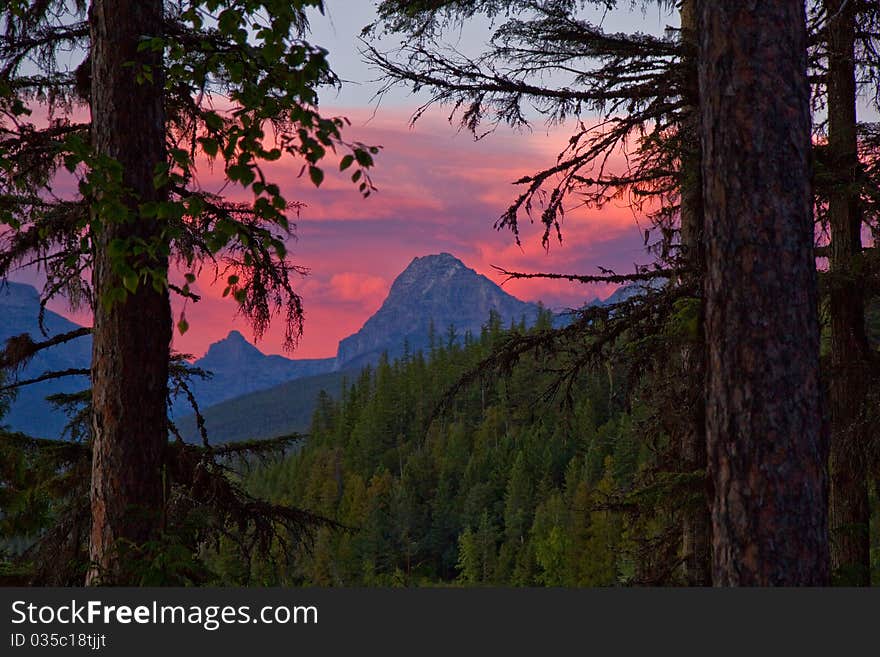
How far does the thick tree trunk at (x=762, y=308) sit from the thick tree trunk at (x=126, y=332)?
3.98 m

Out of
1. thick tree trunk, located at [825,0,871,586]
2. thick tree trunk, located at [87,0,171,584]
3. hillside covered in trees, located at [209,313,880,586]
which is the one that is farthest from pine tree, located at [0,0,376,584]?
hillside covered in trees, located at [209,313,880,586]

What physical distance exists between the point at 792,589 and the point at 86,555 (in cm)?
560

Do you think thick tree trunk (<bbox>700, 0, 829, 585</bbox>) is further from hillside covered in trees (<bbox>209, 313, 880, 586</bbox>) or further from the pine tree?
hillside covered in trees (<bbox>209, 313, 880, 586</bbox>)

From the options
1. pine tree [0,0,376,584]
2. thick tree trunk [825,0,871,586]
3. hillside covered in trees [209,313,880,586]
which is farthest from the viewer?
hillside covered in trees [209,313,880,586]

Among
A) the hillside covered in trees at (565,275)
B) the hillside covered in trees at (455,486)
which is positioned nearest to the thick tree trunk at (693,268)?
the hillside covered in trees at (565,275)

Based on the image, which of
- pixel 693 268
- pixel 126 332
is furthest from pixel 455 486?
pixel 126 332

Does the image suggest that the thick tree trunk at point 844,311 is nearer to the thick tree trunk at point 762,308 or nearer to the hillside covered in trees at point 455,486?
the thick tree trunk at point 762,308

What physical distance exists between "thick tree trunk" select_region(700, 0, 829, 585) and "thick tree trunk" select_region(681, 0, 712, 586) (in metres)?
2.54

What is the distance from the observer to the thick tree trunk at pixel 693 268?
7488 millimetres

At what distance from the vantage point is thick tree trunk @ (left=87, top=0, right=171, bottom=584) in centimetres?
593

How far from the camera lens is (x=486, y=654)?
486 cm

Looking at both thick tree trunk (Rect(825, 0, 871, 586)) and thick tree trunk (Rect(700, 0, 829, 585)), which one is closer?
thick tree trunk (Rect(700, 0, 829, 585))

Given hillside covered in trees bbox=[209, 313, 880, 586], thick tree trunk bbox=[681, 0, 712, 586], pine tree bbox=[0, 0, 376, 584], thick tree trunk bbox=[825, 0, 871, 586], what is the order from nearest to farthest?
pine tree bbox=[0, 0, 376, 584] < thick tree trunk bbox=[681, 0, 712, 586] < thick tree trunk bbox=[825, 0, 871, 586] < hillside covered in trees bbox=[209, 313, 880, 586]

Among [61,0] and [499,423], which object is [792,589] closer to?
[61,0]
